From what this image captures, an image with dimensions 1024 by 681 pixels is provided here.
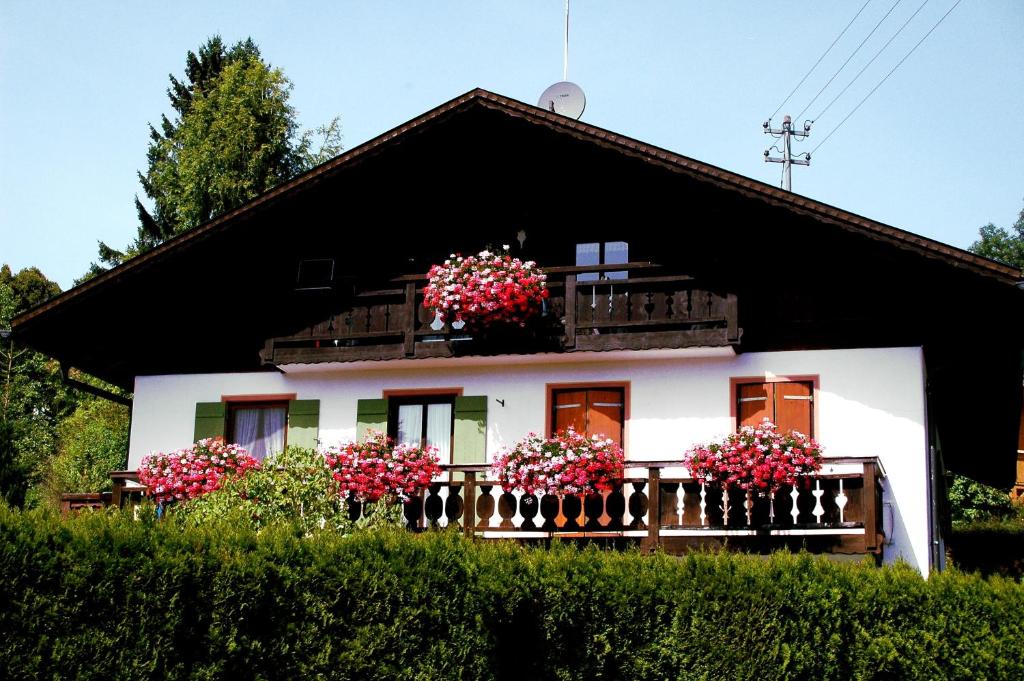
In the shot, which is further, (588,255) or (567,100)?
(567,100)

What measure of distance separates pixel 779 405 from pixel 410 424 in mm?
5086

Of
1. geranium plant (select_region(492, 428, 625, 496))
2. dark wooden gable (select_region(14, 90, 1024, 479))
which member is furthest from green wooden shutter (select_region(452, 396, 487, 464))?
dark wooden gable (select_region(14, 90, 1024, 479))

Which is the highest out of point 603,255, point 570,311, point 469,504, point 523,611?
point 603,255

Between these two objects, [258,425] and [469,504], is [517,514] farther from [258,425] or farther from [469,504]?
[258,425]

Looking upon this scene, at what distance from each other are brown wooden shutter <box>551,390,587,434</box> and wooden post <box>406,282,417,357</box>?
206 cm

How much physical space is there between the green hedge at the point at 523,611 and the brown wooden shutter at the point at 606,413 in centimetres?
456

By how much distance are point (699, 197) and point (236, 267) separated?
691cm

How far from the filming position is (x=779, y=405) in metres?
18.1

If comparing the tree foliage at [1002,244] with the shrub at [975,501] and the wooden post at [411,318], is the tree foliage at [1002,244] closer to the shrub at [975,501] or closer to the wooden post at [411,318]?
the shrub at [975,501]

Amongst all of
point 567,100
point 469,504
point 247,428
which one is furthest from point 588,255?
point 247,428

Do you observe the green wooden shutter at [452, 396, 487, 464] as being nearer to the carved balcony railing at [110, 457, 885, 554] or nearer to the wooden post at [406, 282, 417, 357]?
the carved balcony railing at [110, 457, 885, 554]

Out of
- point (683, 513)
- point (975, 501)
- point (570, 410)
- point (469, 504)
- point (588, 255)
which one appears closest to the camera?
point (683, 513)

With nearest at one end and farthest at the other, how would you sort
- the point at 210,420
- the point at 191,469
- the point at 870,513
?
the point at 870,513 < the point at 191,469 < the point at 210,420

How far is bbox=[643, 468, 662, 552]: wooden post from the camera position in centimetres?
1666
